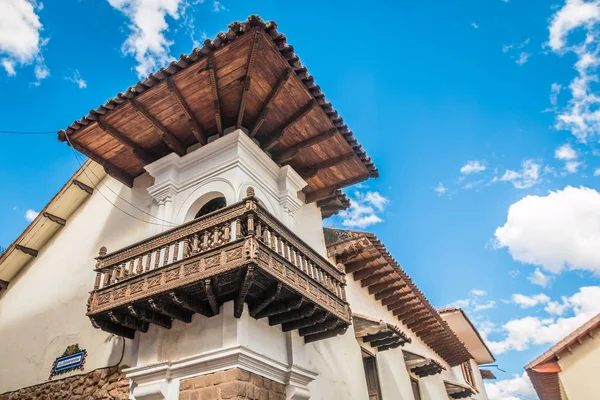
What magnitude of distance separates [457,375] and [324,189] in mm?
12399

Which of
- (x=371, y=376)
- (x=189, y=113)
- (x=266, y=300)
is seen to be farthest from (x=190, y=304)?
(x=371, y=376)

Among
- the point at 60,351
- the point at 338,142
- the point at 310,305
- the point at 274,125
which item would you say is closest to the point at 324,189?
the point at 338,142

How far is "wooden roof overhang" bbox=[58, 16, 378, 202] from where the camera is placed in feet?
20.0

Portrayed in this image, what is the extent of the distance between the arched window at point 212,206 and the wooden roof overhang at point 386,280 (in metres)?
3.00

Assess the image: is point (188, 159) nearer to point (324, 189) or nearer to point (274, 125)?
point (274, 125)

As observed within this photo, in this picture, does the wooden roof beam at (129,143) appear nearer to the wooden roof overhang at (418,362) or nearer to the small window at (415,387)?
the wooden roof overhang at (418,362)

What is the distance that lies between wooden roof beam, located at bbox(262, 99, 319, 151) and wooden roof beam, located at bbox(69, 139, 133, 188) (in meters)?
2.78

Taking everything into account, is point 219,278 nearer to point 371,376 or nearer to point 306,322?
point 306,322

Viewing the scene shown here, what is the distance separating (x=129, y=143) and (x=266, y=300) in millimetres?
3856

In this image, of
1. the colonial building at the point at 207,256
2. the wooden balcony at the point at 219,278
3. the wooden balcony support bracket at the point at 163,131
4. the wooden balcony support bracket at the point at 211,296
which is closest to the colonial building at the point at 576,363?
the colonial building at the point at 207,256

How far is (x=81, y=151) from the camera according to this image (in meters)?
7.60

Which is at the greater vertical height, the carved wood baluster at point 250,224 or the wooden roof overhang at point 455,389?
the carved wood baluster at point 250,224

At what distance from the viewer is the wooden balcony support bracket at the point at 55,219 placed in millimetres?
9750

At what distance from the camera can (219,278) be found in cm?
519
